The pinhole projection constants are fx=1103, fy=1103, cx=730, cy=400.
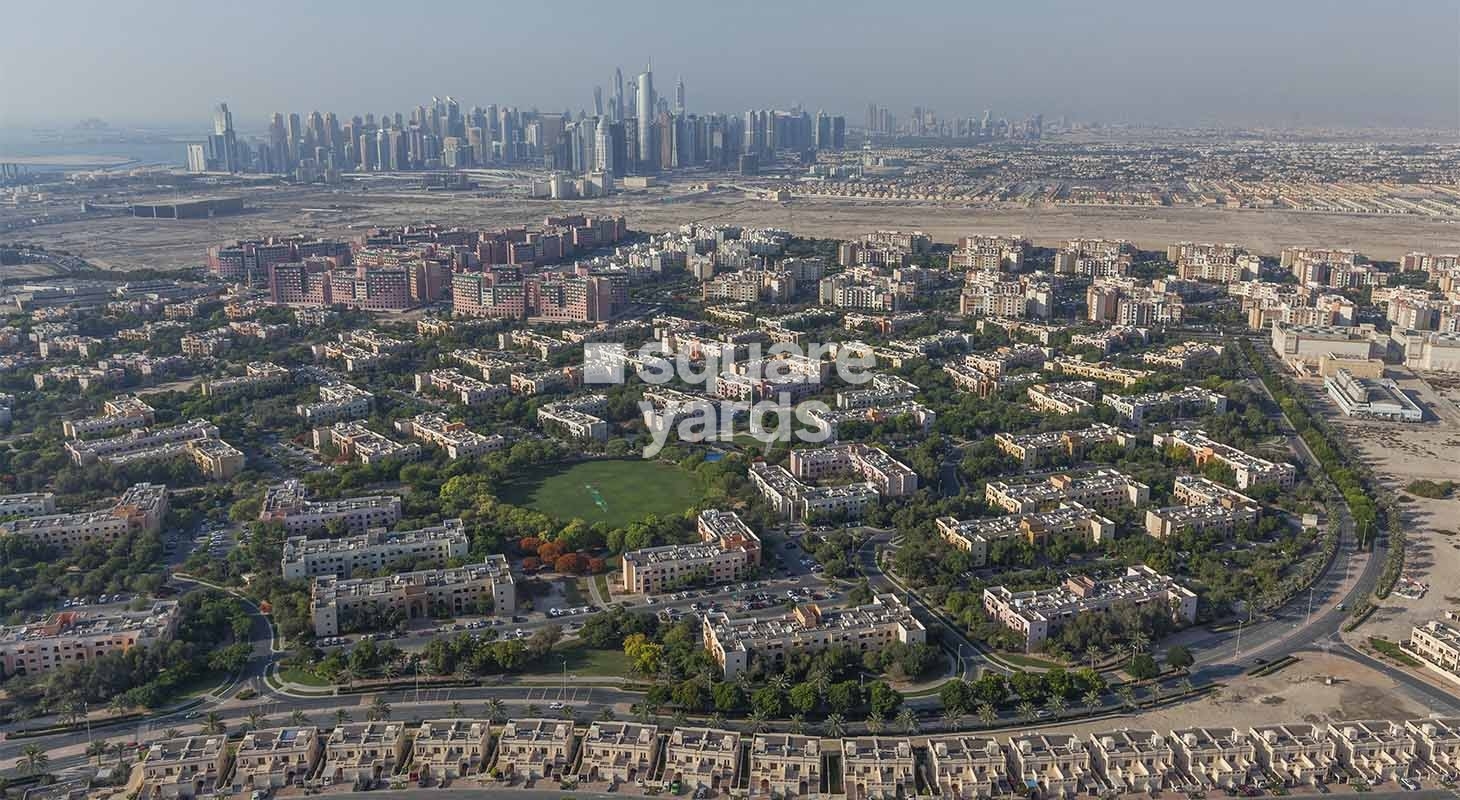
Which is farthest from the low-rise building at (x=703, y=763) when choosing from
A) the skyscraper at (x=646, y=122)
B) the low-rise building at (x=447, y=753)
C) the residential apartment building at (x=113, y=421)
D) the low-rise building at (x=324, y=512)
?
the skyscraper at (x=646, y=122)

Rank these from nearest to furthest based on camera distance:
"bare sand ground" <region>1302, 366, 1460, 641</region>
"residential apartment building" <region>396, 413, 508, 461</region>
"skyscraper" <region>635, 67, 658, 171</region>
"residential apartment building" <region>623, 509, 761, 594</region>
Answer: "bare sand ground" <region>1302, 366, 1460, 641</region>, "residential apartment building" <region>623, 509, 761, 594</region>, "residential apartment building" <region>396, 413, 508, 461</region>, "skyscraper" <region>635, 67, 658, 171</region>

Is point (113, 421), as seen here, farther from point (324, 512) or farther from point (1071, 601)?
point (1071, 601)

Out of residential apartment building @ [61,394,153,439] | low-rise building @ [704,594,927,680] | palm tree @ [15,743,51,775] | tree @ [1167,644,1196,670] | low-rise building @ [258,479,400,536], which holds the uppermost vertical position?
residential apartment building @ [61,394,153,439]

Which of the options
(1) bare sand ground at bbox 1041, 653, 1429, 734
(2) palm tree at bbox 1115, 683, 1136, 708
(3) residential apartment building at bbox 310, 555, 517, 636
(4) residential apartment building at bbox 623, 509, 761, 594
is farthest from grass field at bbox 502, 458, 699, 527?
(1) bare sand ground at bbox 1041, 653, 1429, 734

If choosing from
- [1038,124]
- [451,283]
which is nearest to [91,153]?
[451,283]

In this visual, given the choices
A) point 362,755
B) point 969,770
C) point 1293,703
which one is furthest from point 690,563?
point 1293,703

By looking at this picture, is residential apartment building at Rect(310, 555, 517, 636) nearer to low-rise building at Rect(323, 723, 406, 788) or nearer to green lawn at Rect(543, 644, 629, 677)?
green lawn at Rect(543, 644, 629, 677)

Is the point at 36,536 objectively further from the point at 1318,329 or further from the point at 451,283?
the point at 1318,329
